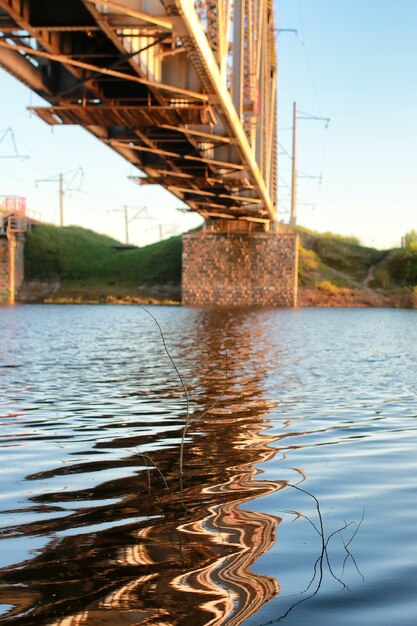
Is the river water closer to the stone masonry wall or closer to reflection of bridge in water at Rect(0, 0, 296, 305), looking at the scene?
reflection of bridge in water at Rect(0, 0, 296, 305)

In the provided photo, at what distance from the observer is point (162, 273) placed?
81000mm

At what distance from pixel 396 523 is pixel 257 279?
64.8 m

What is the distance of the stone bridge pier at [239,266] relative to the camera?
2734 inches

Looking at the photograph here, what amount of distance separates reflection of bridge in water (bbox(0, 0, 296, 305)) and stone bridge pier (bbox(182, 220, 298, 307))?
1083 inches

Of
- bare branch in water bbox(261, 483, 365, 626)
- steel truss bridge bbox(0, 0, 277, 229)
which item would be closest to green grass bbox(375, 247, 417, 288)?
steel truss bridge bbox(0, 0, 277, 229)

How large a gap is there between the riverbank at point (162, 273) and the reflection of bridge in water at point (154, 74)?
3764 cm

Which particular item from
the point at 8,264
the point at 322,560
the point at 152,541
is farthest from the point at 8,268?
the point at 322,560

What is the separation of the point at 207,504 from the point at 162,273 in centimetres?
7519

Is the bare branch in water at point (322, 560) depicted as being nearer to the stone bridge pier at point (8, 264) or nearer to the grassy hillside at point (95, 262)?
the stone bridge pier at point (8, 264)

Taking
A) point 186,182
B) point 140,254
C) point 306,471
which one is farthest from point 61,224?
point 306,471

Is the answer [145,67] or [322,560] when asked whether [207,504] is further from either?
[145,67]

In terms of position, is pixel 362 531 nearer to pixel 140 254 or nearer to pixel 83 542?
pixel 83 542

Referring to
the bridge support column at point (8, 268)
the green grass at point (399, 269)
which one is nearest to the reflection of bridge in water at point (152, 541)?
the bridge support column at point (8, 268)

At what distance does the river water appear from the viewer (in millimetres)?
4113
